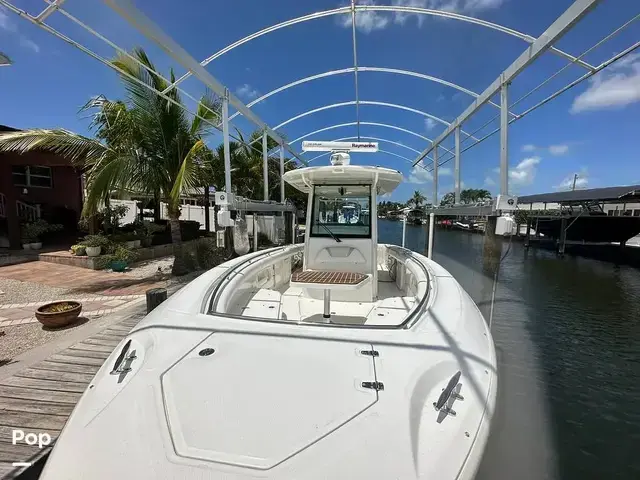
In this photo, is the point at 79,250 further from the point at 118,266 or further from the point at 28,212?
the point at 28,212

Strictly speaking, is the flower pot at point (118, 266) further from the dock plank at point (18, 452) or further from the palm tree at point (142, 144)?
the dock plank at point (18, 452)

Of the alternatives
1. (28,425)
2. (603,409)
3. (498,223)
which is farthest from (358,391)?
(603,409)

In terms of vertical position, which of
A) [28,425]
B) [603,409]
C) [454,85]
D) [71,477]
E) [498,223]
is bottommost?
[603,409]

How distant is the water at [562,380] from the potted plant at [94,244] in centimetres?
1004

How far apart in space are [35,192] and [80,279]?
705cm

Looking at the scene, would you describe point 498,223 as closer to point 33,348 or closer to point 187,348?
point 187,348

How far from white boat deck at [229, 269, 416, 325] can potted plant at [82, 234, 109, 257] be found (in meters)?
7.52

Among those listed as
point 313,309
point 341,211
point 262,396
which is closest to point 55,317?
point 313,309

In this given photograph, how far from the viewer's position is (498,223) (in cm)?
427

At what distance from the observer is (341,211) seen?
4.88 m

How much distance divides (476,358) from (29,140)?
32.8 ft

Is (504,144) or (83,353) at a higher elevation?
(504,144)

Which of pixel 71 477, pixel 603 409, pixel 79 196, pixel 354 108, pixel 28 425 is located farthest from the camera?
pixel 79 196

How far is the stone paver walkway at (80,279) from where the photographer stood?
7141 millimetres
